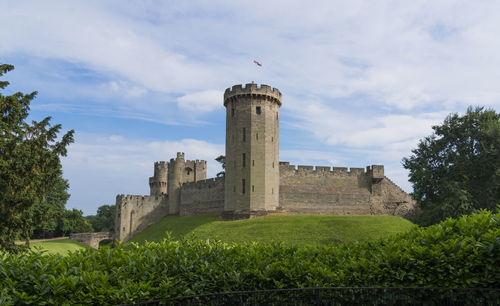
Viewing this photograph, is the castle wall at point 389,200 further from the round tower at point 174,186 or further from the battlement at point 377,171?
the round tower at point 174,186

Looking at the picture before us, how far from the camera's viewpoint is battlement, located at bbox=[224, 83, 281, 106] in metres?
46.7

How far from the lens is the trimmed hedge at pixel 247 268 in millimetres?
8766

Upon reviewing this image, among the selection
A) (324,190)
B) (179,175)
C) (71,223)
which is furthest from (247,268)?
(71,223)

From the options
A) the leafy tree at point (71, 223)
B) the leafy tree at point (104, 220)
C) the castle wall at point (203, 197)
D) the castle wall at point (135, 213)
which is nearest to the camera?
the castle wall at point (203, 197)

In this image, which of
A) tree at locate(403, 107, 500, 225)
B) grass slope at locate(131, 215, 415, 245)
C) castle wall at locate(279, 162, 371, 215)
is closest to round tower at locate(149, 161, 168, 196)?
grass slope at locate(131, 215, 415, 245)

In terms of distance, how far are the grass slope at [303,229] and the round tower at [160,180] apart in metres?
22.6

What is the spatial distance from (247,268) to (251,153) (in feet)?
116

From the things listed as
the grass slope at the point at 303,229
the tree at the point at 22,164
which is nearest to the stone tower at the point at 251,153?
the grass slope at the point at 303,229

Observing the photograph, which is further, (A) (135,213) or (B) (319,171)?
(A) (135,213)

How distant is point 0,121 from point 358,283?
66.2 feet

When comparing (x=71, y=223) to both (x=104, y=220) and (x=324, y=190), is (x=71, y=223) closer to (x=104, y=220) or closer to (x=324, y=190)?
(x=104, y=220)

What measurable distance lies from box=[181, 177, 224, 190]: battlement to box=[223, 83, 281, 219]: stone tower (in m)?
9.08

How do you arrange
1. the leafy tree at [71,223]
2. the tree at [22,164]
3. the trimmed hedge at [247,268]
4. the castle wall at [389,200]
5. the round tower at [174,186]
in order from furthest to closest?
the leafy tree at [71,223] < the round tower at [174,186] < the castle wall at [389,200] < the tree at [22,164] < the trimmed hedge at [247,268]

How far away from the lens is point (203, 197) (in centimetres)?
5806
